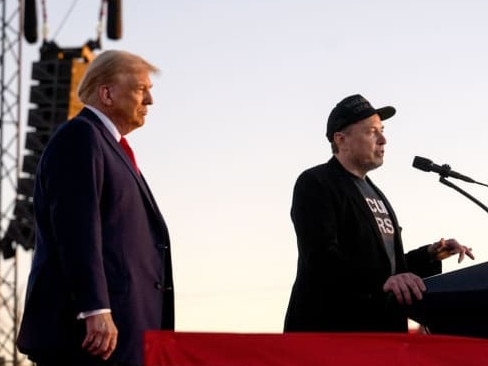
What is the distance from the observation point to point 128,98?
3494 mm

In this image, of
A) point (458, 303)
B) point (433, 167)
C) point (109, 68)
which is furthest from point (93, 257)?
point (433, 167)

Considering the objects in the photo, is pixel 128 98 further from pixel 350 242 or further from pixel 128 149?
pixel 350 242

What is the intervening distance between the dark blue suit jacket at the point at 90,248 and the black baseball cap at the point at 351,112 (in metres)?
1.46

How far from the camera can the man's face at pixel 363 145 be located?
461cm

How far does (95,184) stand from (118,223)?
0.47ft

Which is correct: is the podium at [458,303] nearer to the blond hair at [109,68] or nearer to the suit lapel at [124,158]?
the suit lapel at [124,158]

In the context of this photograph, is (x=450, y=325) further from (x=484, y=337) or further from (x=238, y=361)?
(x=238, y=361)

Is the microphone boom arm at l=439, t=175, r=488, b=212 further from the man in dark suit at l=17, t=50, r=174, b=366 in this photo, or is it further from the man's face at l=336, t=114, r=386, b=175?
the man in dark suit at l=17, t=50, r=174, b=366

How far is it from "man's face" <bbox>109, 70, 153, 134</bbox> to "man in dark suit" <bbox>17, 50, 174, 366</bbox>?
48 millimetres

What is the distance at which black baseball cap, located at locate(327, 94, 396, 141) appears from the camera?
4648 mm

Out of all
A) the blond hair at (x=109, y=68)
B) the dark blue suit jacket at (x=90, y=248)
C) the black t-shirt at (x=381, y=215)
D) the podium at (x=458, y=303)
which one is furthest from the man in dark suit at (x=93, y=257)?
the black t-shirt at (x=381, y=215)

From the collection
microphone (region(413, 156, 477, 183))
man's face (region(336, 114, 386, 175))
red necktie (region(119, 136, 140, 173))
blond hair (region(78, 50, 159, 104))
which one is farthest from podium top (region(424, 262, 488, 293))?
man's face (region(336, 114, 386, 175))

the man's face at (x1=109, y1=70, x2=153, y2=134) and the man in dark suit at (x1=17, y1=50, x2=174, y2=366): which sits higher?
the man's face at (x1=109, y1=70, x2=153, y2=134)

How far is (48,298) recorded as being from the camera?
3.21 metres
